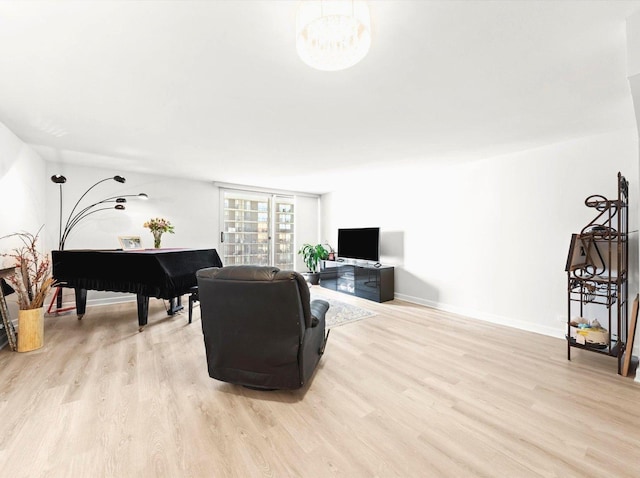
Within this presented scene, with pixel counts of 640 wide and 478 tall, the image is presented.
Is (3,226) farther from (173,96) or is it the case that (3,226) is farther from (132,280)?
(173,96)

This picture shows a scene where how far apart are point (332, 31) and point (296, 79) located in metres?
0.75

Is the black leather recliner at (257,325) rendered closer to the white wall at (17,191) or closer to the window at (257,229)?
the white wall at (17,191)

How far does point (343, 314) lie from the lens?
4.06 metres

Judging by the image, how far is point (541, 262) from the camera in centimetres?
335

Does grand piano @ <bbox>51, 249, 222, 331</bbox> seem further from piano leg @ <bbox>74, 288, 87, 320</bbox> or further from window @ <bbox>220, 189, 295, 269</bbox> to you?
window @ <bbox>220, 189, 295, 269</bbox>

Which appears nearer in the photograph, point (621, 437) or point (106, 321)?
point (621, 437)

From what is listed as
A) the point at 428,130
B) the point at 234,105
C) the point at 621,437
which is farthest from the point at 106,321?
the point at 621,437

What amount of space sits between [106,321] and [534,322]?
5.58 meters

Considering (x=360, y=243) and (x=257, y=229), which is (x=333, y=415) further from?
(x=257, y=229)

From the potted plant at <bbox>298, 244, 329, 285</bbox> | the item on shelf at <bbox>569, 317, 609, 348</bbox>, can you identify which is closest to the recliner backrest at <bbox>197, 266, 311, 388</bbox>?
the item on shelf at <bbox>569, 317, 609, 348</bbox>

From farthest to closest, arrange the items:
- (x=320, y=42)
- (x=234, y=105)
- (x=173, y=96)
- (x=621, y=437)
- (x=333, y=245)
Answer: (x=333, y=245), (x=234, y=105), (x=173, y=96), (x=621, y=437), (x=320, y=42)

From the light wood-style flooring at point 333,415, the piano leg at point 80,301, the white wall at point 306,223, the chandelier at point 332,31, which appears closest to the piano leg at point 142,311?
the light wood-style flooring at point 333,415

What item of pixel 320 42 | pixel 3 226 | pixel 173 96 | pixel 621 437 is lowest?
pixel 621 437

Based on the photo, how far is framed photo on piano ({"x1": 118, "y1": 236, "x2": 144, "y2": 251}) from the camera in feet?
14.2
